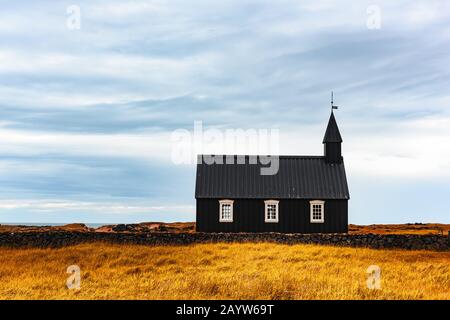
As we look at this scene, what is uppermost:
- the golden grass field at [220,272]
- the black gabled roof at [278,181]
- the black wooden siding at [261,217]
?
the black gabled roof at [278,181]

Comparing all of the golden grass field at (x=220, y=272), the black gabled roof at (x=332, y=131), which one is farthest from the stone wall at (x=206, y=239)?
the black gabled roof at (x=332, y=131)

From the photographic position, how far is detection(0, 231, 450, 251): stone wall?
116 ft

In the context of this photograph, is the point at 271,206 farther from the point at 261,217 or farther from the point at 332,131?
the point at 332,131

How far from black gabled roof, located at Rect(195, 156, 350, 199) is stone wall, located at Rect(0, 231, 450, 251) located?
5.68m

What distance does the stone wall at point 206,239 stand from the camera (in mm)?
35344

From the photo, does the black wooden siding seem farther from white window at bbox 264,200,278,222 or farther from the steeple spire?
the steeple spire

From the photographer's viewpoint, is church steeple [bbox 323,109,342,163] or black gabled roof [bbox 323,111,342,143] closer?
church steeple [bbox 323,109,342,163]

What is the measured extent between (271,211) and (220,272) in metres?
19.5

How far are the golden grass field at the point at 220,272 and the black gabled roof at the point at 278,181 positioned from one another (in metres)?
7.83

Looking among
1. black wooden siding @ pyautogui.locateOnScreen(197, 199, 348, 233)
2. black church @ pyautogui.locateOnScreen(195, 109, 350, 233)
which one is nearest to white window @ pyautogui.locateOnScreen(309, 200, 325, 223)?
black church @ pyautogui.locateOnScreen(195, 109, 350, 233)

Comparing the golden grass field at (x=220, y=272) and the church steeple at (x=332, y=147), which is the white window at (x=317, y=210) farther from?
→ the golden grass field at (x=220, y=272)

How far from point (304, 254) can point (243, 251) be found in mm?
3474
